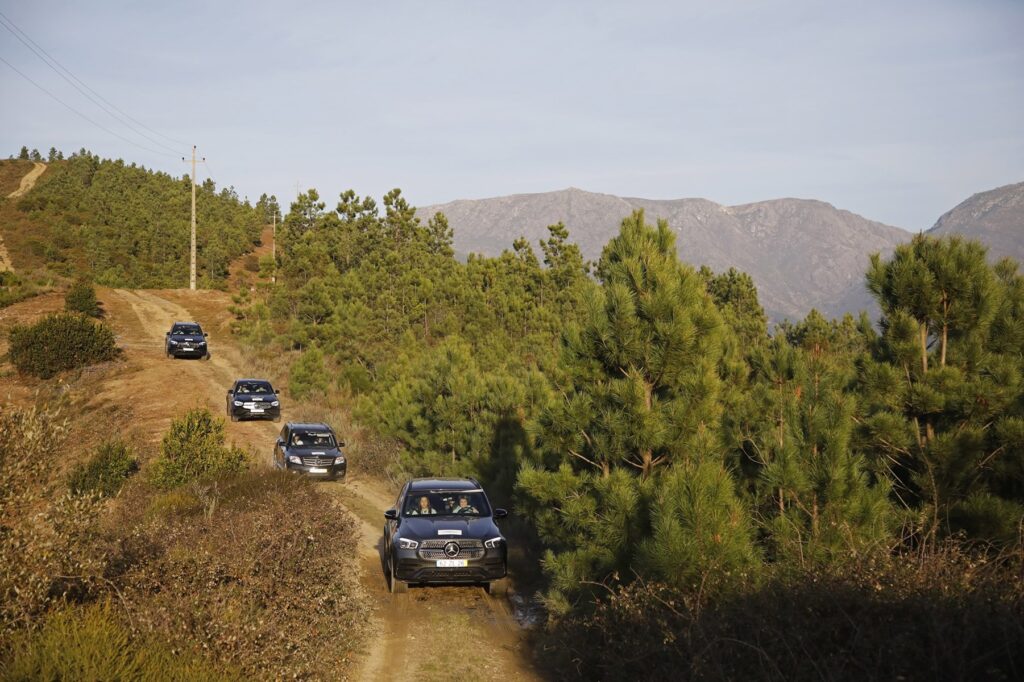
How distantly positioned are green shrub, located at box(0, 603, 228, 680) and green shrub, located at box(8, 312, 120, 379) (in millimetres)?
35304

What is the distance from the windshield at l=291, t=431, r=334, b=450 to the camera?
22.3 meters

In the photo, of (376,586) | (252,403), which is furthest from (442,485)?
(252,403)

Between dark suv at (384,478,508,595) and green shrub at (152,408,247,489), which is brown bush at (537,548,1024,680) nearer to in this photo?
dark suv at (384,478,508,595)

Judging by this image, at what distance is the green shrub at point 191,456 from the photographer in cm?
1705

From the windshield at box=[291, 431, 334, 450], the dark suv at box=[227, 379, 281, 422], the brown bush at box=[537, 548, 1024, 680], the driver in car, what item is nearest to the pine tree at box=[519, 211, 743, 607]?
the brown bush at box=[537, 548, 1024, 680]

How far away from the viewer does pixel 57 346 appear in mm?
38438

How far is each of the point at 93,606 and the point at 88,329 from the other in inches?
1479

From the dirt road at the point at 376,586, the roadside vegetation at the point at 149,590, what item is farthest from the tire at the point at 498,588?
the roadside vegetation at the point at 149,590

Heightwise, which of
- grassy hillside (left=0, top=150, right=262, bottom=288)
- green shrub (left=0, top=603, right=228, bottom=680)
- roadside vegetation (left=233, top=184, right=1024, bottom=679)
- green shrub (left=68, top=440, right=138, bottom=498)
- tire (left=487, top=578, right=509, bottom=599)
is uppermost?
grassy hillside (left=0, top=150, right=262, bottom=288)

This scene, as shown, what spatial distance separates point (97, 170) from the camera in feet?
385

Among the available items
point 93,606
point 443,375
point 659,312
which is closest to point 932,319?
point 659,312

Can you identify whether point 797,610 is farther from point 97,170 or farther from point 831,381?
point 97,170

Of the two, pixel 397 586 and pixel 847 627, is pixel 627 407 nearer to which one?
Answer: pixel 847 627

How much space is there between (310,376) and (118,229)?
60.9 meters
